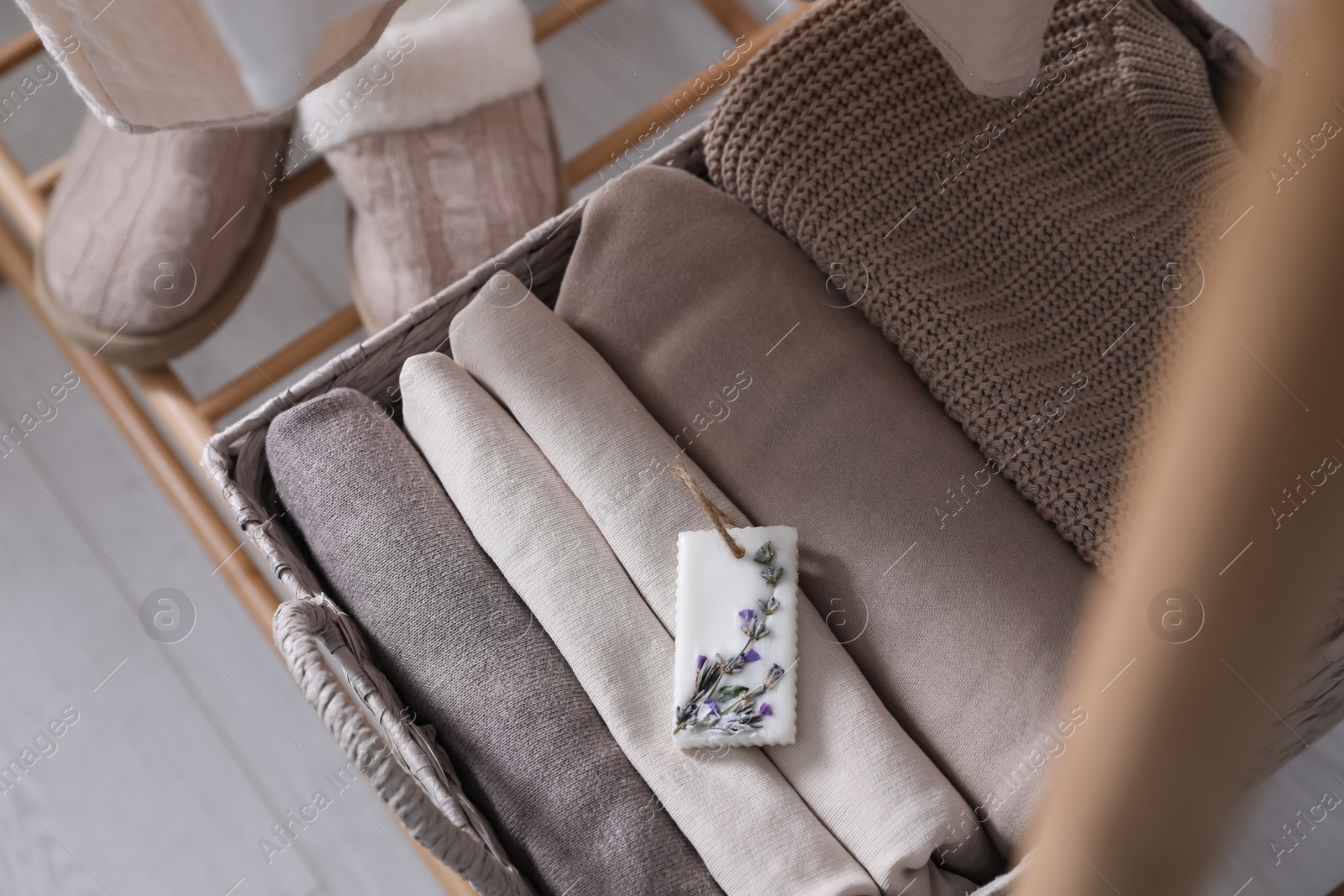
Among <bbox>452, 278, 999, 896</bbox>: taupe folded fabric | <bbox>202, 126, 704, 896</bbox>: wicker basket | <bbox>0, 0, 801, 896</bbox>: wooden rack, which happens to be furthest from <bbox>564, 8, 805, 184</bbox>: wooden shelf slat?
<bbox>452, 278, 999, 896</bbox>: taupe folded fabric

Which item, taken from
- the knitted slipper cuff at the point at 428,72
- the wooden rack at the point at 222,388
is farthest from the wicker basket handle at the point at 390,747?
the knitted slipper cuff at the point at 428,72

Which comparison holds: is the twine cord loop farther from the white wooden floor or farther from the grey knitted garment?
the white wooden floor

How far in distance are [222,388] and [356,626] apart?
1.21 ft

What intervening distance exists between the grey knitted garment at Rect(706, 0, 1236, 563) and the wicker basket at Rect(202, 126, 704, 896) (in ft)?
0.35

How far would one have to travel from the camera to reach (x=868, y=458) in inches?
22.0

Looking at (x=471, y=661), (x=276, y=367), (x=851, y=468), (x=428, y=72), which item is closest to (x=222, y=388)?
(x=276, y=367)

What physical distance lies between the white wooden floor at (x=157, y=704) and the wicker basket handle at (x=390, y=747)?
16.6 inches

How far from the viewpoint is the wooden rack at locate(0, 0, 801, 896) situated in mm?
771

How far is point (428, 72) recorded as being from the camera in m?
0.76

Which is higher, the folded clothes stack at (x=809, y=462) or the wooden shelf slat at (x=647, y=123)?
the wooden shelf slat at (x=647, y=123)

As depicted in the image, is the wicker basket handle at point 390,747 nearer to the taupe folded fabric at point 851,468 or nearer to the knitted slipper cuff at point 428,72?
the taupe folded fabric at point 851,468

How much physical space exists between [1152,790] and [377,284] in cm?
74

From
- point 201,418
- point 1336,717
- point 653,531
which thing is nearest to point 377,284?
point 201,418

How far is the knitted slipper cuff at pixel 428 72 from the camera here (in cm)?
75
